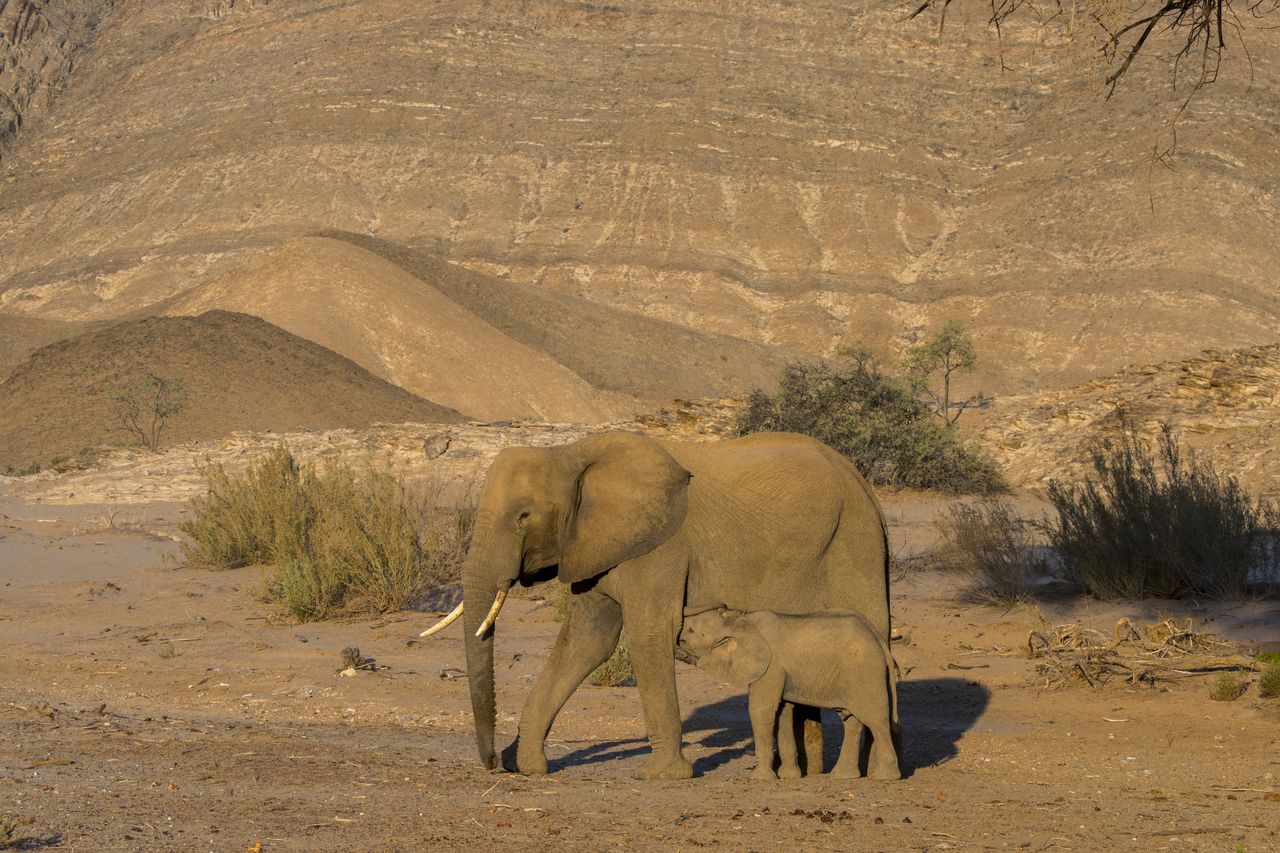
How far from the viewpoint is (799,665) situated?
7.14m

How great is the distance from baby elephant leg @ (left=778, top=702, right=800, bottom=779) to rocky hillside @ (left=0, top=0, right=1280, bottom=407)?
201ft

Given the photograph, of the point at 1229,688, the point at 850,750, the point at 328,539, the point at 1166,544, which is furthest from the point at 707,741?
the point at 328,539

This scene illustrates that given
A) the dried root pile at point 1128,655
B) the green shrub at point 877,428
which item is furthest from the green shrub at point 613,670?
the green shrub at point 877,428

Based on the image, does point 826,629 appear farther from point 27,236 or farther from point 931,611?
point 27,236

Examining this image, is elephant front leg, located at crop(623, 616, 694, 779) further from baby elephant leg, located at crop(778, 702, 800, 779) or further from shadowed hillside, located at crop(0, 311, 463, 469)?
shadowed hillside, located at crop(0, 311, 463, 469)

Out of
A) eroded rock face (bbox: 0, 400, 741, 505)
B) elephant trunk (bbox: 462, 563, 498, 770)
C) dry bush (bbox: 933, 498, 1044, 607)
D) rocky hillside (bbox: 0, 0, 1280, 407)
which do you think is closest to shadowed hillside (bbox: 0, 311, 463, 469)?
eroded rock face (bbox: 0, 400, 741, 505)

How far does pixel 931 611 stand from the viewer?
44.0ft

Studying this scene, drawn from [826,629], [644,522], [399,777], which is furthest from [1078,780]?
[399,777]

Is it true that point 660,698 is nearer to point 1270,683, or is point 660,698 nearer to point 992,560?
point 1270,683

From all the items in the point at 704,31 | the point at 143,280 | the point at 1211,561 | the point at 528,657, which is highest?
the point at 704,31

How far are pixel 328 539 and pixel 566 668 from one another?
253 inches

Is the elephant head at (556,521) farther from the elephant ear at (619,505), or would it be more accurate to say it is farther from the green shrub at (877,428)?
the green shrub at (877,428)

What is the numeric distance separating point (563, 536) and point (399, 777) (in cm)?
134

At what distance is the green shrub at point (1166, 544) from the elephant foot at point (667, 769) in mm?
6453
